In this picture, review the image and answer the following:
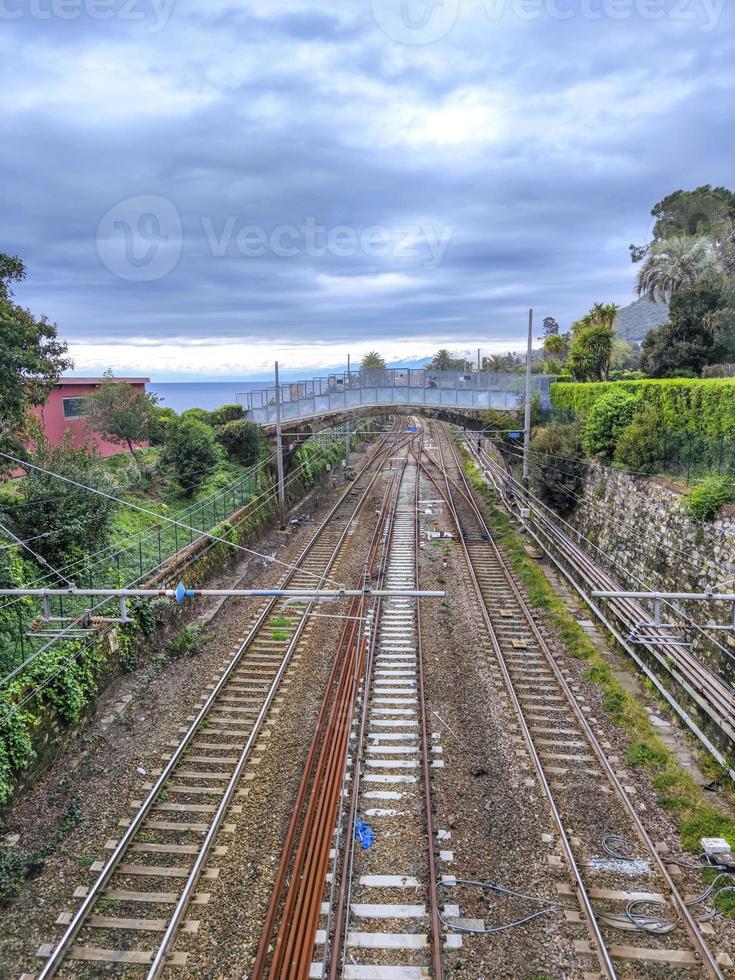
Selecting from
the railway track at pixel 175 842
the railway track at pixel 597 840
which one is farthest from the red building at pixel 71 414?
the railway track at pixel 597 840

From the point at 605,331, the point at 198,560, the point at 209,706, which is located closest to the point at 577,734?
the point at 209,706

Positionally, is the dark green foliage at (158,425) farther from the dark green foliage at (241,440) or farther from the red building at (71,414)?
the dark green foliage at (241,440)

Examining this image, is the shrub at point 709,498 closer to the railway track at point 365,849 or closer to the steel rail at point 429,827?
the steel rail at point 429,827

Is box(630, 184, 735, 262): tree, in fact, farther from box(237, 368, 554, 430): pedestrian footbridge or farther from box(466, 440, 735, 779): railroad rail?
box(466, 440, 735, 779): railroad rail

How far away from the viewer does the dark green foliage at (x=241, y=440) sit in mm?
28750

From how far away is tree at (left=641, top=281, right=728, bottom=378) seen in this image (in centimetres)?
2689

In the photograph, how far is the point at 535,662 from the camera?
14.3m

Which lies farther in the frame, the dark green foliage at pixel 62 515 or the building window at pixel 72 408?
the building window at pixel 72 408

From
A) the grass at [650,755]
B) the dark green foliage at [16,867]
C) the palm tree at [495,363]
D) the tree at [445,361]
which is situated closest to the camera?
the dark green foliage at [16,867]

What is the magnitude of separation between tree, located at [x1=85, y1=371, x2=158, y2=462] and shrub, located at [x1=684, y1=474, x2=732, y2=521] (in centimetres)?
2015

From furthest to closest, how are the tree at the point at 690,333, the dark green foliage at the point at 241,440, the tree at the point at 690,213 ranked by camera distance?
the tree at the point at 690,213 → the dark green foliage at the point at 241,440 → the tree at the point at 690,333

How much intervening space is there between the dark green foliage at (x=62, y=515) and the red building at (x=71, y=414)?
386 inches

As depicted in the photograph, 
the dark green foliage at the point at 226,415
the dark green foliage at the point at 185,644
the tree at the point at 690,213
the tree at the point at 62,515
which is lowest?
the dark green foliage at the point at 185,644

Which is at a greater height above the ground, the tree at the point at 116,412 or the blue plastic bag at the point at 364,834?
the tree at the point at 116,412
